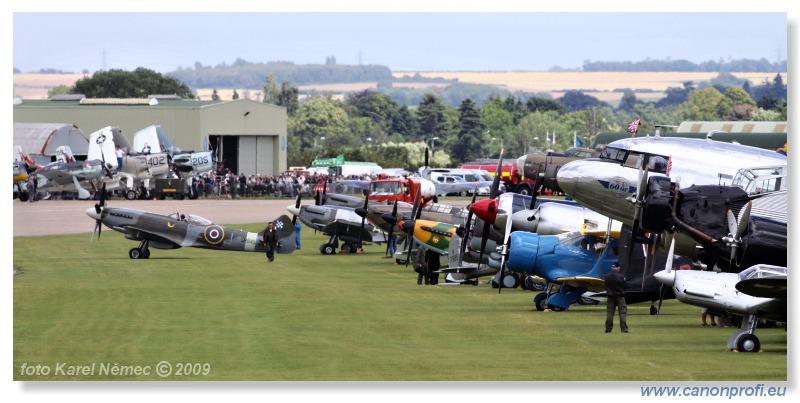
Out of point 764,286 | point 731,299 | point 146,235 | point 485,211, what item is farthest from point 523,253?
point 146,235

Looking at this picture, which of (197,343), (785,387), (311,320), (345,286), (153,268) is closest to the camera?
(785,387)

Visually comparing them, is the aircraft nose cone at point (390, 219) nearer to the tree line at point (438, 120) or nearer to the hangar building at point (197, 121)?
the hangar building at point (197, 121)

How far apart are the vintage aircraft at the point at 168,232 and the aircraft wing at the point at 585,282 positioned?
761 inches

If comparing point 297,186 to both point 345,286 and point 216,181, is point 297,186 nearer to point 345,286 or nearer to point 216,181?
point 216,181

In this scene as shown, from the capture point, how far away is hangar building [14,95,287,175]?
316 feet

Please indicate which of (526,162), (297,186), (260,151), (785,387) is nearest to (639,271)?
(785,387)

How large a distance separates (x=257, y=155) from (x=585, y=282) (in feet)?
272

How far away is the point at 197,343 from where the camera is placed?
22.0 meters

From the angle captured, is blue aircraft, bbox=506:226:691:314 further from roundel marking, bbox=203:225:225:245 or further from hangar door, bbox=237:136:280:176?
hangar door, bbox=237:136:280:176

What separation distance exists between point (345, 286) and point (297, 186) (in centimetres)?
5711

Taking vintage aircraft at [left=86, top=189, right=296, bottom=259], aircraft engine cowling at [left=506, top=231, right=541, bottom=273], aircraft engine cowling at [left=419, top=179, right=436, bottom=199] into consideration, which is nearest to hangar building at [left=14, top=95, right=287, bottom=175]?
vintage aircraft at [left=86, top=189, right=296, bottom=259]

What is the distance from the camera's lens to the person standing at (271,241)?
43625 millimetres

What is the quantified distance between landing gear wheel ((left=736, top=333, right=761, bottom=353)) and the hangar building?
250 ft

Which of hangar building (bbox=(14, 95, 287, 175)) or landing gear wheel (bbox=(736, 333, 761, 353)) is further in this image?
hangar building (bbox=(14, 95, 287, 175))
